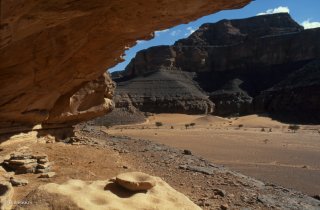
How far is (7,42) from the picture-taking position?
20.2 feet

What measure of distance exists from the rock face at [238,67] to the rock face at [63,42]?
2171 inches

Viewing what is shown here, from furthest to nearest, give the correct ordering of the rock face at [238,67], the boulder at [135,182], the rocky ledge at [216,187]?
the rock face at [238,67]
the rocky ledge at [216,187]
the boulder at [135,182]

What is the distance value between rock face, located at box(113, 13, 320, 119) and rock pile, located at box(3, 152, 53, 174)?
A: 5791 centimetres

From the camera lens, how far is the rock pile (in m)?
9.17

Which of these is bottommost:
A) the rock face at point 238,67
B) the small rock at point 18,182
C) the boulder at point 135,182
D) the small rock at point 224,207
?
the small rock at point 224,207

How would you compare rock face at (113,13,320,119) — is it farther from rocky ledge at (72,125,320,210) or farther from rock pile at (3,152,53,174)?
rock pile at (3,152,53,174)

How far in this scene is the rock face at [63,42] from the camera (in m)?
6.39

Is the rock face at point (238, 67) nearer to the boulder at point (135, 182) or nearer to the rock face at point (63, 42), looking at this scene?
the rock face at point (63, 42)

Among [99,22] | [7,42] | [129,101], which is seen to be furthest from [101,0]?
[129,101]

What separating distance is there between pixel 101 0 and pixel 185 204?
12.4 ft

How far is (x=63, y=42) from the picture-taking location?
995cm

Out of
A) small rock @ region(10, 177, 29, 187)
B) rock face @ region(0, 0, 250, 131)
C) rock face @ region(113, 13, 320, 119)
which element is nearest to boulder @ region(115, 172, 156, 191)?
rock face @ region(0, 0, 250, 131)

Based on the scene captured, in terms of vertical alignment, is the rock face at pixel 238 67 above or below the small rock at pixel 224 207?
above

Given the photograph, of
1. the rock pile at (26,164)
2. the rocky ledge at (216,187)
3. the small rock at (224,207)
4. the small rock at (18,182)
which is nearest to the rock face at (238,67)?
the rocky ledge at (216,187)
